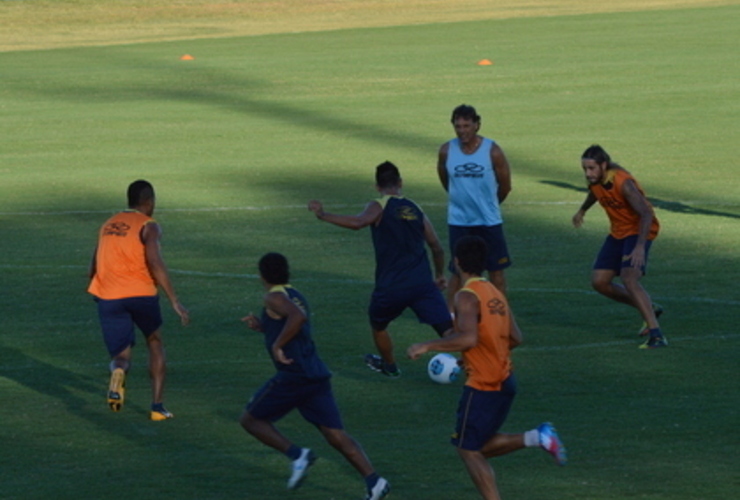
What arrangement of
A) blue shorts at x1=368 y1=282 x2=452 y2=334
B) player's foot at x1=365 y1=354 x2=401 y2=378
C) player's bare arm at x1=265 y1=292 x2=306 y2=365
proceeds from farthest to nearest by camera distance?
player's foot at x1=365 y1=354 x2=401 y2=378 < blue shorts at x1=368 y1=282 x2=452 y2=334 < player's bare arm at x1=265 y1=292 x2=306 y2=365

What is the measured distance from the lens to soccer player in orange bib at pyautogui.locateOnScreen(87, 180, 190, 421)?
11094 mm

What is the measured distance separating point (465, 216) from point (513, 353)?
53.3 inches

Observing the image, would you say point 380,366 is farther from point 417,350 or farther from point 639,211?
point 417,350

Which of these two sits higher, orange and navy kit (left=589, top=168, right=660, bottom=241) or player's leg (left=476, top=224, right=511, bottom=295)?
orange and navy kit (left=589, top=168, right=660, bottom=241)

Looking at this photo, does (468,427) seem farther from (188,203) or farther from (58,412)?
(188,203)

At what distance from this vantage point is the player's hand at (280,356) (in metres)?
9.13

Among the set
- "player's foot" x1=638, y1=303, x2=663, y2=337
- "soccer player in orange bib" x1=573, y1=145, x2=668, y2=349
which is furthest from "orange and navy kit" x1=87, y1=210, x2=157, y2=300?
"player's foot" x1=638, y1=303, x2=663, y2=337

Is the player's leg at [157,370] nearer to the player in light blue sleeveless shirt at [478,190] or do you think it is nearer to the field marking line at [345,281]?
the player in light blue sleeveless shirt at [478,190]

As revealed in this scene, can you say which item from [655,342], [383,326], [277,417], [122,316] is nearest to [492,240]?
[655,342]

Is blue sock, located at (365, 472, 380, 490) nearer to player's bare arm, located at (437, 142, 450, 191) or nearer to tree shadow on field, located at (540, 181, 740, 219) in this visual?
player's bare arm, located at (437, 142, 450, 191)

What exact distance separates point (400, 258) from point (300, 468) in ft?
10.5

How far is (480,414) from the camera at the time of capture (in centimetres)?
870

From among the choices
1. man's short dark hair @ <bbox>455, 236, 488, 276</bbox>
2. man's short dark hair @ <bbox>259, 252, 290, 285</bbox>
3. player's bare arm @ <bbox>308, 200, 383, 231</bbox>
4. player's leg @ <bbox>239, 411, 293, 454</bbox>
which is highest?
man's short dark hair @ <bbox>455, 236, 488, 276</bbox>

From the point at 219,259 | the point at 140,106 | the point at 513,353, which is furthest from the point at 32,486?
the point at 140,106
